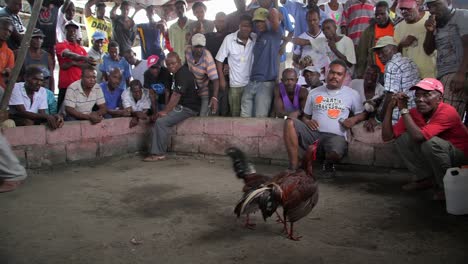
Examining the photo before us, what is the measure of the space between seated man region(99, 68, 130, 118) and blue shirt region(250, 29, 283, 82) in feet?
7.39

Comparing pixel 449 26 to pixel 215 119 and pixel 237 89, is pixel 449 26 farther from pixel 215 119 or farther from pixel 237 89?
pixel 215 119

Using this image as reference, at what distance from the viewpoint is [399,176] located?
16.6ft

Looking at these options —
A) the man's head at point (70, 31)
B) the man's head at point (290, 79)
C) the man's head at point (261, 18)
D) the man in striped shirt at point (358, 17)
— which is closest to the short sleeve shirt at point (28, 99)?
the man's head at point (70, 31)

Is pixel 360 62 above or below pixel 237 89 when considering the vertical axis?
above

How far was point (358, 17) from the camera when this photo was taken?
6.54 meters

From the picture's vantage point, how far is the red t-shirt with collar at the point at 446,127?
12.7ft

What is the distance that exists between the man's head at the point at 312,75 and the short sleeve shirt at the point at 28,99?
3772mm

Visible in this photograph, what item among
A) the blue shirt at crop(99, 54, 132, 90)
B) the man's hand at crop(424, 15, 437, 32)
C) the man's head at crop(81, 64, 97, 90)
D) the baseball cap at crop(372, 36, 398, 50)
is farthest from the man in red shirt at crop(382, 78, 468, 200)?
the blue shirt at crop(99, 54, 132, 90)

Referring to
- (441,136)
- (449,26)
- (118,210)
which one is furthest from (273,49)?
(118,210)

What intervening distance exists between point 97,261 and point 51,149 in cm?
345

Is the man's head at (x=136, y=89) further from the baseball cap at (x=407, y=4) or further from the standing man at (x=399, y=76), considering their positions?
the baseball cap at (x=407, y=4)

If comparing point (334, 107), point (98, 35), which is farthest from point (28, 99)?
point (334, 107)

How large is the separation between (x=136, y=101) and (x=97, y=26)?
2.15 meters

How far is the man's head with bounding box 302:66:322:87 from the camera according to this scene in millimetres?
5883
